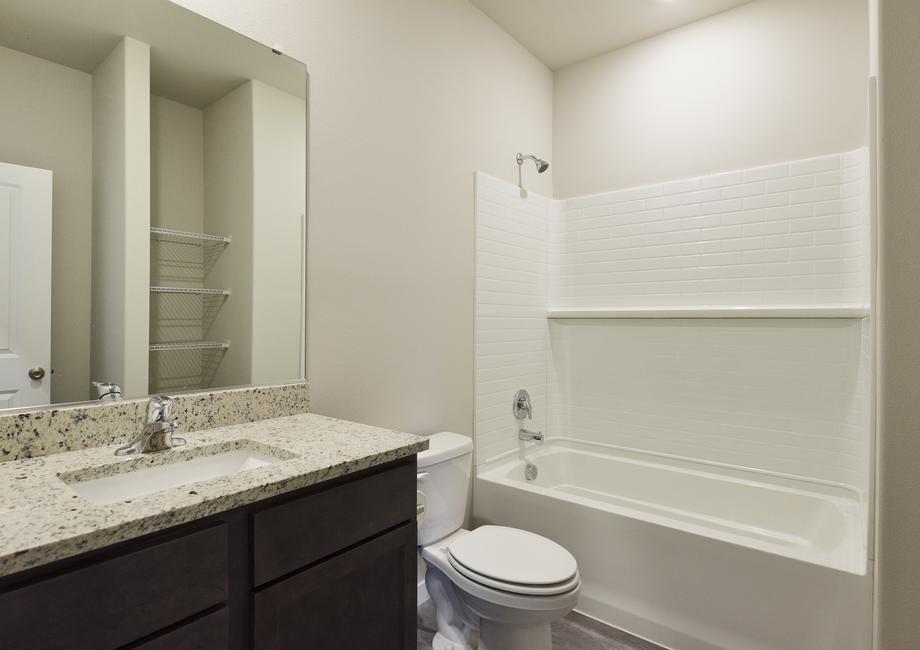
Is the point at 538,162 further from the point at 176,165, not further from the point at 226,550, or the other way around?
the point at 226,550

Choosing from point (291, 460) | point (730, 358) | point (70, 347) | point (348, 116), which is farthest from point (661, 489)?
point (70, 347)

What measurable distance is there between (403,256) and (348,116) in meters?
0.57

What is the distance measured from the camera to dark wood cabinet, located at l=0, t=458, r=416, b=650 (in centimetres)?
71

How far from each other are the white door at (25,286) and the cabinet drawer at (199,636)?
68 cm

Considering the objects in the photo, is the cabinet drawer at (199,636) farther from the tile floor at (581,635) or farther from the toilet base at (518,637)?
the tile floor at (581,635)

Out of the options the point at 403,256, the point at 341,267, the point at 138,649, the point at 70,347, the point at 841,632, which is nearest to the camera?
the point at 138,649

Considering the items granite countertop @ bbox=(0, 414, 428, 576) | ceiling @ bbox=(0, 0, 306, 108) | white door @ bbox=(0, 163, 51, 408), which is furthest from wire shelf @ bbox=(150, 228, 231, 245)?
granite countertop @ bbox=(0, 414, 428, 576)

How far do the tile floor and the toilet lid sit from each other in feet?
1.56

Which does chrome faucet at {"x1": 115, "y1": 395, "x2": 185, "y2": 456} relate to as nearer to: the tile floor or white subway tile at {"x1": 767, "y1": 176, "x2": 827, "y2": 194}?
the tile floor

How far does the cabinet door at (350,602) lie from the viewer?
3.21 ft

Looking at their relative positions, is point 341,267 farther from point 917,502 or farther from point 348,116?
point 917,502

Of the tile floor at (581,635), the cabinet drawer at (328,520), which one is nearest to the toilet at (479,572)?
the tile floor at (581,635)

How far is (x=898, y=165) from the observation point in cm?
115

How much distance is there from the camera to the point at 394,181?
2.05 m
